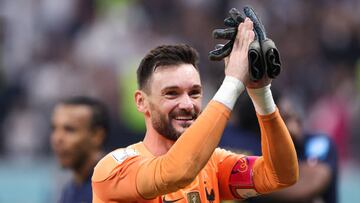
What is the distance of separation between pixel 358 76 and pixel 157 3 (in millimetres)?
3541

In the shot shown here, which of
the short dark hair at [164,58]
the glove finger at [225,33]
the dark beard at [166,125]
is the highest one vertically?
the glove finger at [225,33]

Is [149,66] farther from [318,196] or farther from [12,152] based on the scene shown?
[12,152]

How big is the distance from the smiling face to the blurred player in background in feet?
7.87

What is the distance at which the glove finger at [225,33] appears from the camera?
4.89 m

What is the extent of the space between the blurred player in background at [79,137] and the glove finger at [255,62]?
287 centimetres

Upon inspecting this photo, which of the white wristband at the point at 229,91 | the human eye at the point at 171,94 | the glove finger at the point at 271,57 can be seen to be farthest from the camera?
the human eye at the point at 171,94

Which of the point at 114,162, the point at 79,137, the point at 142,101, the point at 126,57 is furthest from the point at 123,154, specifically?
the point at 126,57

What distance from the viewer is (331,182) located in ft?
26.4

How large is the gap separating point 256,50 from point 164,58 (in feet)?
2.00

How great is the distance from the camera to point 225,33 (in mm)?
4922

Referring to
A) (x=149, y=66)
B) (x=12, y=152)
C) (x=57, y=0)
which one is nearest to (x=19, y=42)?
(x=57, y=0)

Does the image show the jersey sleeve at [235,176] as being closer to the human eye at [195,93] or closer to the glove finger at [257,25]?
the human eye at [195,93]

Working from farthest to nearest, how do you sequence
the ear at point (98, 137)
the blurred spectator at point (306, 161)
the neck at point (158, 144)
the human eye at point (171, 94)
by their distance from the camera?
the blurred spectator at point (306, 161)
the ear at point (98, 137)
the neck at point (158, 144)
the human eye at point (171, 94)

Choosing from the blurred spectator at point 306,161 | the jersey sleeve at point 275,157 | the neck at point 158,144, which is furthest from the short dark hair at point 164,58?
the blurred spectator at point 306,161
